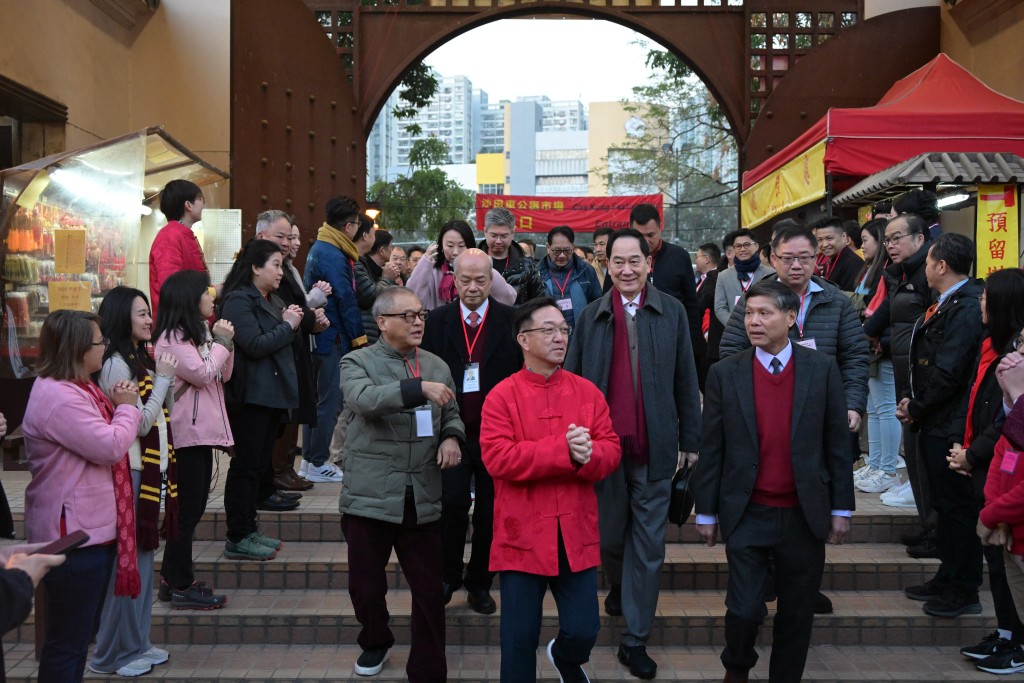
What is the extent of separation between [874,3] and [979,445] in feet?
24.3

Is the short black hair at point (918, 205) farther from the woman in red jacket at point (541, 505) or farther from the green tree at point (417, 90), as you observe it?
the green tree at point (417, 90)

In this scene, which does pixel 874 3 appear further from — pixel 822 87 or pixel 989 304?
pixel 989 304

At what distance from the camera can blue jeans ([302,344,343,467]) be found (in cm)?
652

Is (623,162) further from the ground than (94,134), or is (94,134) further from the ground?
(623,162)

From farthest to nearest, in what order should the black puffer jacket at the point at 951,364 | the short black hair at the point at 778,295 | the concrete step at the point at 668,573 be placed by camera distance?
the concrete step at the point at 668,573 → the black puffer jacket at the point at 951,364 → the short black hair at the point at 778,295

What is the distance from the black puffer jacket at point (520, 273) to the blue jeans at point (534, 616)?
218 cm

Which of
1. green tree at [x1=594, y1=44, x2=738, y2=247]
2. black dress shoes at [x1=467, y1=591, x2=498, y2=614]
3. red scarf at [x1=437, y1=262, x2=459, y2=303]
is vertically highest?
green tree at [x1=594, y1=44, x2=738, y2=247]

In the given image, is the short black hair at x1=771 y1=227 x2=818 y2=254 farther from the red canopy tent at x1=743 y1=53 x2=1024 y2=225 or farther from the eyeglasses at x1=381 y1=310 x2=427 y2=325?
the red canopy tent at x1=743 y1=53 x2=1024 y2=225

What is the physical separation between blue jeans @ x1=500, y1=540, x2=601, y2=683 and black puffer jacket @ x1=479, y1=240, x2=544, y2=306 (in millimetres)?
2176

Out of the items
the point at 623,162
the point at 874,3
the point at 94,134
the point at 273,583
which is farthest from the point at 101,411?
the point at 623,162

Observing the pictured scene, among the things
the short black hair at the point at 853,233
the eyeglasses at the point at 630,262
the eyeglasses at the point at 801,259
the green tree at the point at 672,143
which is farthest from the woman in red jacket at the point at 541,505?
the green tree at the point at 672,143

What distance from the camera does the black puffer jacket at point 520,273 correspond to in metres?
5.50

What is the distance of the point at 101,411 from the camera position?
3.72m

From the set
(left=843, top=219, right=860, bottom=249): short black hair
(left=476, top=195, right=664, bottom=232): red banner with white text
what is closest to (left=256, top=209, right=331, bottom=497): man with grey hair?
(left=843, top=219, right=860, bottom=249): short black hair
